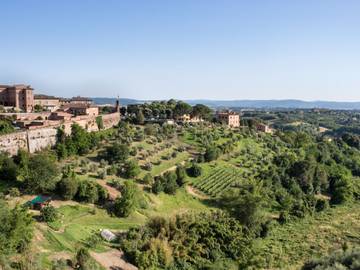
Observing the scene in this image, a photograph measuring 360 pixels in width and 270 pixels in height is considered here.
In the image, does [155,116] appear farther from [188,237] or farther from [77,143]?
[188,237]

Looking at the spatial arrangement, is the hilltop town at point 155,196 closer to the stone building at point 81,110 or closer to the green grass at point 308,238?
the green grass at point 308,238

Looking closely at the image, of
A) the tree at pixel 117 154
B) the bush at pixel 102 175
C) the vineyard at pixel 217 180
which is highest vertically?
the tree at pixel 117 154

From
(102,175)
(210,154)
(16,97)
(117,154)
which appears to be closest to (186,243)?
(102,175)

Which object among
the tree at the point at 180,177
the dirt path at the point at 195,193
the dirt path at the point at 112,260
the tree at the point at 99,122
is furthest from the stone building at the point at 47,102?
the dirt path at the point at 112,260

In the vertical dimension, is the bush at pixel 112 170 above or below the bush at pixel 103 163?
below

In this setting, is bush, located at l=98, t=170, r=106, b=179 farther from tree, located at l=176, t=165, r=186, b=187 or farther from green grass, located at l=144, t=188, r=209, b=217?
tree, located at l=176, t=165, r=186, b=187

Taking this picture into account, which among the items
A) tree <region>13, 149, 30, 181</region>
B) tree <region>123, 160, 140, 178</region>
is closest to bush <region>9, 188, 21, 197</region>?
tree <region>13, 149, 30, 181</region>
